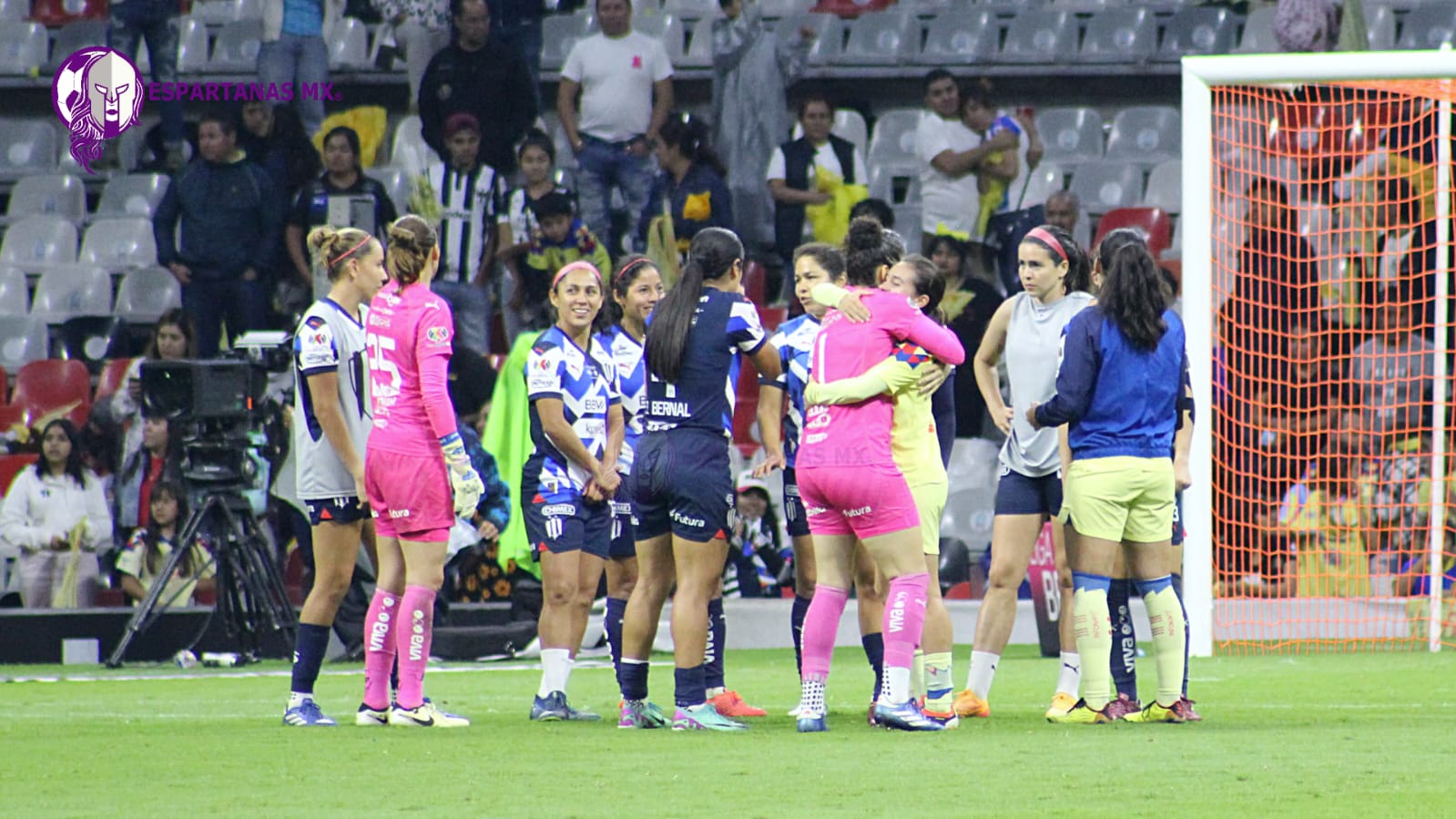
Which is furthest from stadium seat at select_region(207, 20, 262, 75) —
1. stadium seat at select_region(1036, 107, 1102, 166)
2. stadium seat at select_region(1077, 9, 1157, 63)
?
stadium seat at select_region(1077, 9, 1157, 63)

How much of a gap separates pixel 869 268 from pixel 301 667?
2.67 metres

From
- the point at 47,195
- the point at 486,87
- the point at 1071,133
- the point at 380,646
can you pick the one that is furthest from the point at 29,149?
the point at 380,646

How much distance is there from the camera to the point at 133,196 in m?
17.5

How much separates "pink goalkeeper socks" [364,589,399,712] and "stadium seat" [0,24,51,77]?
12905 mm

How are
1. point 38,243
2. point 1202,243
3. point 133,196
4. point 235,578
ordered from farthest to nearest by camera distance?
point 133,196 → point 38,243 → point 235,578 → point 1202,243

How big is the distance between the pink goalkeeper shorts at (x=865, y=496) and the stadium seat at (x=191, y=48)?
12870 mm

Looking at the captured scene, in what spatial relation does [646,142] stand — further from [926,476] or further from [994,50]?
[926,476]

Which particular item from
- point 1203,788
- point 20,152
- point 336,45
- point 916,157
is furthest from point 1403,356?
point 20,152

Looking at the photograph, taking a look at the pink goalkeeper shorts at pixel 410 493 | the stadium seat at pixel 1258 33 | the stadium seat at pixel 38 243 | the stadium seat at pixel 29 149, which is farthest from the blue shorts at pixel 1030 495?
the stadium seat at pixel 29 149

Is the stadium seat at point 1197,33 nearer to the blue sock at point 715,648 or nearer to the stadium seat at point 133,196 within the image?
the stadium seat at point 133,196

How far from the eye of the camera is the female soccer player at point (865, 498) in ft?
21.3

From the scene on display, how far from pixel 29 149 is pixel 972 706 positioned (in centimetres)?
1380

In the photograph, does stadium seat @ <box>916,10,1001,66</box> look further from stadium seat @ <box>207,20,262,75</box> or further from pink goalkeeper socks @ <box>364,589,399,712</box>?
pink goalkeeper socks @ <box>364,589,399,712</box>

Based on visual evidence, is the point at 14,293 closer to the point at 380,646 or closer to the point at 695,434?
the point at 380,646
